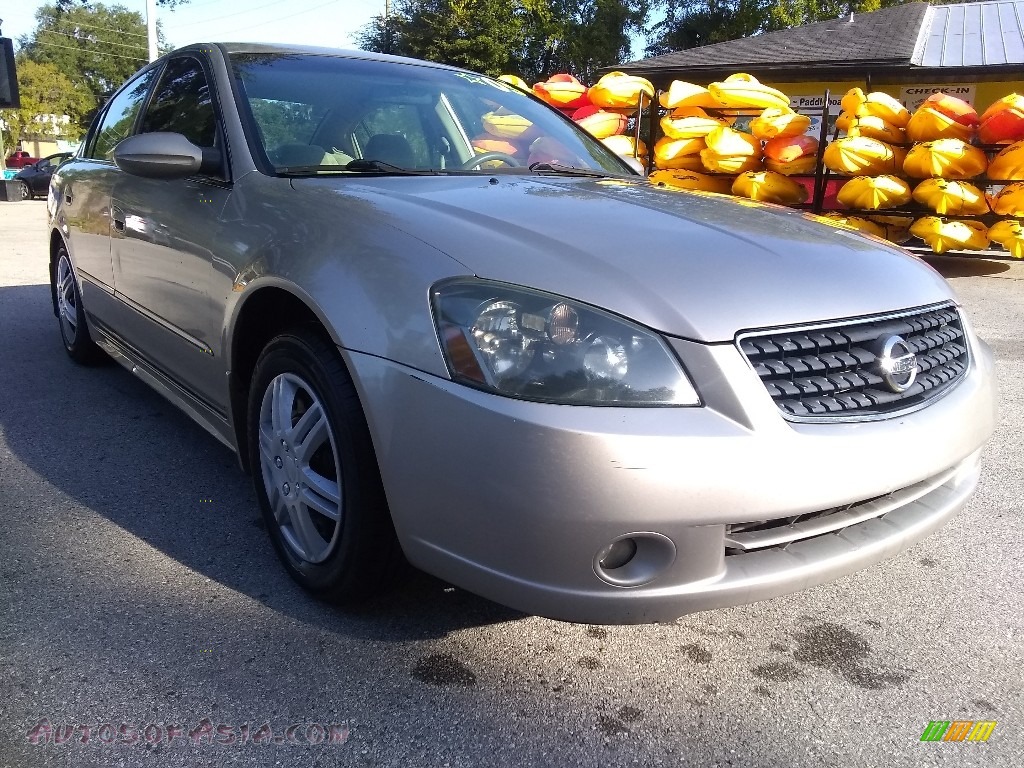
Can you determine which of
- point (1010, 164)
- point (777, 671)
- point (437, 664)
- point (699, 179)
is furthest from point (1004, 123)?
point (437, 664)

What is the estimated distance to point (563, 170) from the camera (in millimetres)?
2967

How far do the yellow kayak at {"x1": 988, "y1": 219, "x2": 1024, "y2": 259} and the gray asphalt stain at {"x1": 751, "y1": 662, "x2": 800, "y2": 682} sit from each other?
26.5ft

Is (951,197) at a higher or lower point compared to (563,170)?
lower

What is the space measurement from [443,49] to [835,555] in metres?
35.7

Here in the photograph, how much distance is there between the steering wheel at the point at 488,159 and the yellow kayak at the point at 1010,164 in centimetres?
730

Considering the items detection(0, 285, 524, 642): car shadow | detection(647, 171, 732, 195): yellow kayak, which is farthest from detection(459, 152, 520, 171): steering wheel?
detection(647, 171, 732, 195): yellow kayak

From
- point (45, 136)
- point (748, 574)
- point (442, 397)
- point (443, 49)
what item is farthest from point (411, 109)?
point (45, 136)

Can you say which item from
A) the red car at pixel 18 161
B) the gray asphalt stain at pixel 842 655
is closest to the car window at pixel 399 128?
the gray asphalt stain at pixel 842 655

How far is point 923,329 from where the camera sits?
2029 mm

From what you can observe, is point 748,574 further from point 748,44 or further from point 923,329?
point 748,44

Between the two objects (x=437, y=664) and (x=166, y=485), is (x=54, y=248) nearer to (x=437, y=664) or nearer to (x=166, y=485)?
(x=166, y=485)

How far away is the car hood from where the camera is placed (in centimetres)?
170

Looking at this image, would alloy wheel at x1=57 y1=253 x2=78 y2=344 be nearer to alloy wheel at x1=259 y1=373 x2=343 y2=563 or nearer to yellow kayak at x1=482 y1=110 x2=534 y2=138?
yellow kayak at x1=482 y1=110 x2=534 y2=138

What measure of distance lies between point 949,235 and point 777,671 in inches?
314
